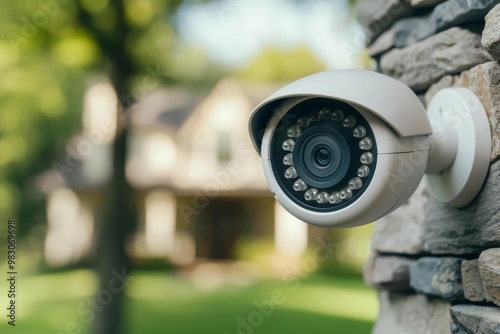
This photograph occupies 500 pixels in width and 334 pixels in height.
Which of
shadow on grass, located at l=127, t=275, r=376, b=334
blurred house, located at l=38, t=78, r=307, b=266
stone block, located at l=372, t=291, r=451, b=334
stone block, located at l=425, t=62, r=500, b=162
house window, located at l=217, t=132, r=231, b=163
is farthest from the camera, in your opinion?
house window, located at l=217, t=132, r=231, b=163

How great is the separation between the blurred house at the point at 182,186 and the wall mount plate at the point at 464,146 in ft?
32.2

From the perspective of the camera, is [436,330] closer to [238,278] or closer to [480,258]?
[480,258]

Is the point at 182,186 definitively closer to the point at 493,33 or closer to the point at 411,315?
the point at 411,315

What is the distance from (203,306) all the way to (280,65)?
21.8 feet

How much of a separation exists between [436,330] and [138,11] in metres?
5.15

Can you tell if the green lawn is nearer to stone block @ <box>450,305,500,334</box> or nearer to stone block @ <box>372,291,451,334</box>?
stone block @ <box>372,291,451,334</box>

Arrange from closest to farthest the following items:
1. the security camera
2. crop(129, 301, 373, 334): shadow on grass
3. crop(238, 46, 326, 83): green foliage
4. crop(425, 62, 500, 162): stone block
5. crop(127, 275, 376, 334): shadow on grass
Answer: the security camera → crop(425, 62, 500, 162): stone block → crop(129, 301, 373, 334): shadow on grass → crop(127, 275, 376, 334): shadow on grass → crop(238, 46, 326, 83): green foliage

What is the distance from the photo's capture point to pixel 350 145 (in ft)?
4.63

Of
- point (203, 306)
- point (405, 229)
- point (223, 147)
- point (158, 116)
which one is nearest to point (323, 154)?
point (405, 229)

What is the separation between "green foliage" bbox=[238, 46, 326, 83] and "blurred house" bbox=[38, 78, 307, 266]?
163cm

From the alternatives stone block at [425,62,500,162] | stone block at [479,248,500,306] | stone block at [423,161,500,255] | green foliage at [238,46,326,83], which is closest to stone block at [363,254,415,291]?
stone block at [423,161,500,255]

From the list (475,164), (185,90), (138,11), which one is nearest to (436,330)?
(475,164)

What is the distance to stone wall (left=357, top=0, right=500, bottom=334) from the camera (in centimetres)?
148

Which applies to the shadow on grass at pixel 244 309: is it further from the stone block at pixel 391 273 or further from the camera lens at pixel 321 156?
the camera lens at pixel 321 156
